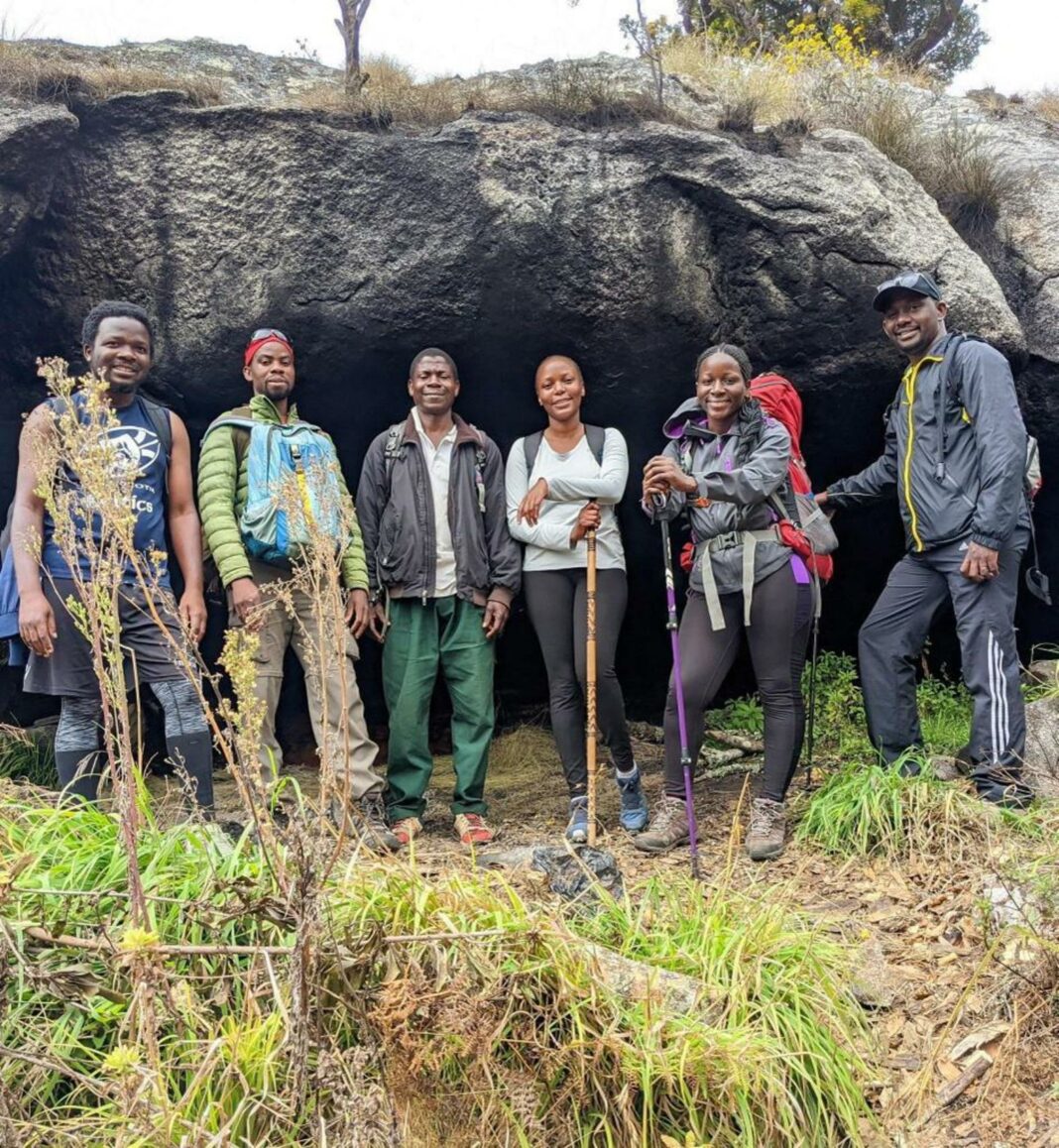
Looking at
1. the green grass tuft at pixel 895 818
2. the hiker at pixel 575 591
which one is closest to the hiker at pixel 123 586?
the hiker at pixel 575 591

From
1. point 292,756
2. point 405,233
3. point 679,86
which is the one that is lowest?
point 292,756

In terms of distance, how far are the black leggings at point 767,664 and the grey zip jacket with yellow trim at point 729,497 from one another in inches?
4.6

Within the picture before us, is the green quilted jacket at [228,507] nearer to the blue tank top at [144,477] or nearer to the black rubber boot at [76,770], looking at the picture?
the blue tank top at [144,477]

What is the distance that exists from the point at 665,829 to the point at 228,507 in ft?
8.77

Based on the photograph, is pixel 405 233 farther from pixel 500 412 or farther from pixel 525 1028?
pixel 525 1028

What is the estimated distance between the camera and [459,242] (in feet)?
20.5

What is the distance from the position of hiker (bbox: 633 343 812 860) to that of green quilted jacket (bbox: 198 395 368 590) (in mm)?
1536

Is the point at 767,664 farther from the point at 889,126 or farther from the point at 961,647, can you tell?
the point at 889,126

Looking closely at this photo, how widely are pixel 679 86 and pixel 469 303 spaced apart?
2.32 meters

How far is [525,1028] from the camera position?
9.32 feet

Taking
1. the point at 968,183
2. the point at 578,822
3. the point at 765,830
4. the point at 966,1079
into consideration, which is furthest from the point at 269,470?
the point at 968,183

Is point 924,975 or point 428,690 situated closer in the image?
point 924,975

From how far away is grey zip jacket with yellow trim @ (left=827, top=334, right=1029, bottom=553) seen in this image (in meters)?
4.93

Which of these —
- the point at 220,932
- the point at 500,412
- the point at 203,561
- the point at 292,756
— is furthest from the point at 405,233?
the point at 220,932
